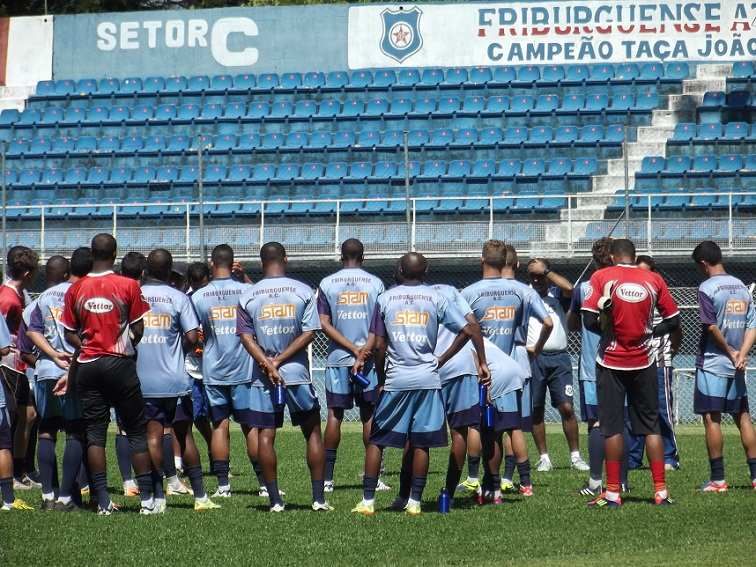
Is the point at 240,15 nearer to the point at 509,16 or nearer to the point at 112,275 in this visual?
the point at 509,16


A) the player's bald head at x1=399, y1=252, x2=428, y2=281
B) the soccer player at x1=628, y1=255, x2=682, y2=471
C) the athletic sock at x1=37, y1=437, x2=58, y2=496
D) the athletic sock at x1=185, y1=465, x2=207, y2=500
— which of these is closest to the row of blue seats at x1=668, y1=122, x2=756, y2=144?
the soccer player at x1=628, y1=255, x2=682, y2=471

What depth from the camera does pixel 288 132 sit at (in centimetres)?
2942

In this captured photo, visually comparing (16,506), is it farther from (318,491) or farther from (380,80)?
(380,80)

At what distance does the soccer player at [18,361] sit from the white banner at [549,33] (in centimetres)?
2021

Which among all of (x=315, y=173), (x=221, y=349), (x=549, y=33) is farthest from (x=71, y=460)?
(x=549, y=33)

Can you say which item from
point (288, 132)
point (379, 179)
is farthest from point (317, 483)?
point (288, 132)

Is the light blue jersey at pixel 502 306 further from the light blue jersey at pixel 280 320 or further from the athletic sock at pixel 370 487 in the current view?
the athletic sock at pixel 370 487

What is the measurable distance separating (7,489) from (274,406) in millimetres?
2096

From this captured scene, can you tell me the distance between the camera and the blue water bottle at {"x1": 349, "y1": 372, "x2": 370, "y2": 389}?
411 inches

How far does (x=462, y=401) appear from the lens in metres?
9.92

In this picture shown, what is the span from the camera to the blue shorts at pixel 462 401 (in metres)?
9.87

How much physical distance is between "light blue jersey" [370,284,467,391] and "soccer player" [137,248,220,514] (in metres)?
1.65

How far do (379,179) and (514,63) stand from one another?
5.91 m

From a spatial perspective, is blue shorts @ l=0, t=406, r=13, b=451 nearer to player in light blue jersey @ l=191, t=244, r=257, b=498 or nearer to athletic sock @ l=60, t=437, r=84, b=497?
athletic sock @ l=60, t=437, r=84, b=497
